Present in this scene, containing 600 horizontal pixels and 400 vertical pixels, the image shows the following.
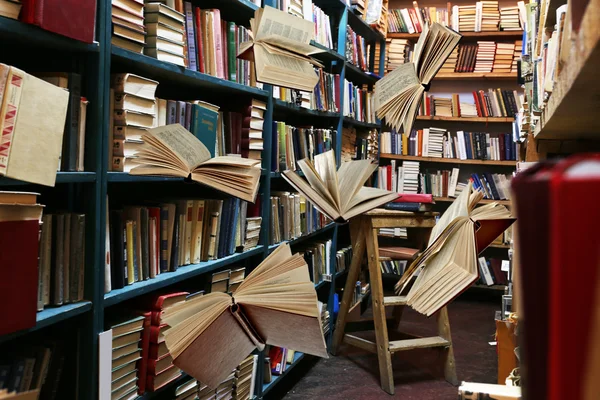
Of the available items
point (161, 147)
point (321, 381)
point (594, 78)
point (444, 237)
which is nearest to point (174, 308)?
point (161, 147)

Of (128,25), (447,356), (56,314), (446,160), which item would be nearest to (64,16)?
(128,25)

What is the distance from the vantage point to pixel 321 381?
2961 mm

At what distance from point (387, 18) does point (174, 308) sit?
476 cm

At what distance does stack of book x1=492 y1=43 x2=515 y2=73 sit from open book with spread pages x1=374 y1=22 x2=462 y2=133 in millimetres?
4354

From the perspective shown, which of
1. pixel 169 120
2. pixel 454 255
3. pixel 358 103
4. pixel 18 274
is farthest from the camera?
pixel 358 103

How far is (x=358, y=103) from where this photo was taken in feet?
13.6

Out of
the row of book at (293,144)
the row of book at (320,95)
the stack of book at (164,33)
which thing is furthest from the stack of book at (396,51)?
the stack of book at (164,33)

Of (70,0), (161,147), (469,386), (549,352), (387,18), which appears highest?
(387,18)

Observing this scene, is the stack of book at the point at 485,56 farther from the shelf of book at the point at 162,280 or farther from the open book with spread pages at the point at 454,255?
the open book with spread pages at the point at 454,255

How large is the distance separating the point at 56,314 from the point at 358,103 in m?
3.25

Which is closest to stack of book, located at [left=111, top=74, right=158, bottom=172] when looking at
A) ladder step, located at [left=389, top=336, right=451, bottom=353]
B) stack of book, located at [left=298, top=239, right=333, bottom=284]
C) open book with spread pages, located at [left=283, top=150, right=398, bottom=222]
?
open book with spread pages, located at [left=283, top=150, right=398, bottom=222]

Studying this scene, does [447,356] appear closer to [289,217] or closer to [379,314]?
[379,314]

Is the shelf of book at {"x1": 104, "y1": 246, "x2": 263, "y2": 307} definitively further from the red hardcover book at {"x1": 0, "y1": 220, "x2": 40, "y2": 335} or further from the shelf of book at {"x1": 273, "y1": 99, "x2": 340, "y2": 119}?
the shelf of book at {"x1": 273, "y1": 99, "x2": 340, "y2": 119}

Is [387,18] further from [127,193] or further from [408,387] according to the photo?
[127,193]
